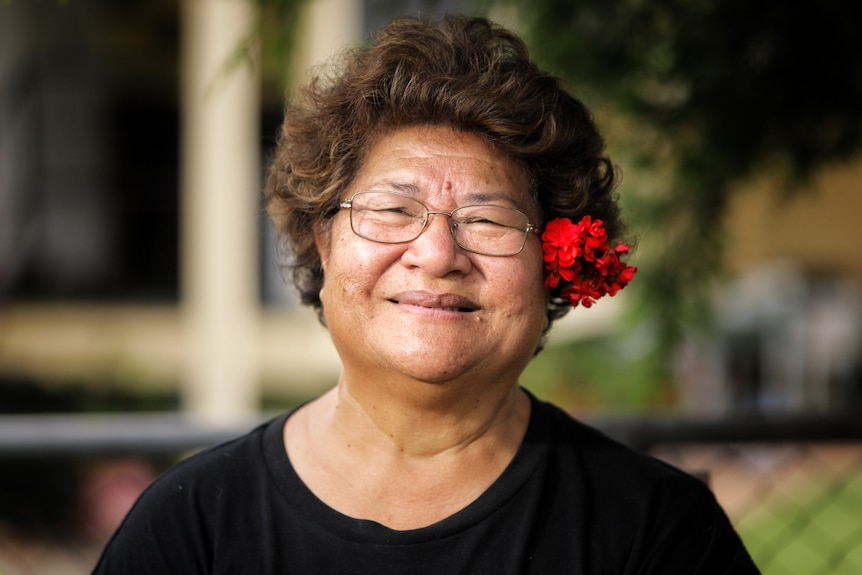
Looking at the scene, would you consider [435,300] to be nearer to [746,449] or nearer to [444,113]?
[444,113]

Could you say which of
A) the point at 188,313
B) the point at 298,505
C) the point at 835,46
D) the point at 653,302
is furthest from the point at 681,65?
the point at 188,313

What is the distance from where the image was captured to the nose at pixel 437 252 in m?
1.84

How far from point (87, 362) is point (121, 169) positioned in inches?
74.9

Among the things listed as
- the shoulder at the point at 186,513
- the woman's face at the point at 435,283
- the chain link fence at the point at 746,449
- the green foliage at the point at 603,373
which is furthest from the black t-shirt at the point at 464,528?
the green foliage at the point at 603,373

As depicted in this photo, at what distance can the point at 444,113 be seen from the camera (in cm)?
192

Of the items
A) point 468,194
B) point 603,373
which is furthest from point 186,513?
point 603,373

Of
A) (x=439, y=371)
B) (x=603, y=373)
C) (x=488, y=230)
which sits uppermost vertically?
(x=488, y=230)

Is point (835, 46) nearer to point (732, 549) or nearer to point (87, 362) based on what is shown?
point (732, 549)

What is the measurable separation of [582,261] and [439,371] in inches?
14.6

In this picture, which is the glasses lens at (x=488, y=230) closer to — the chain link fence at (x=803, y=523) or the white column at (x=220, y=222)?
the chain link fence at (x=803, y=523)

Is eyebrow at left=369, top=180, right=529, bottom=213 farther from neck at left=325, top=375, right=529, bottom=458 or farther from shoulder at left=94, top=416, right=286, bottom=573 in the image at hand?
shoulder at left=94, top=416, right=286, bottom=573

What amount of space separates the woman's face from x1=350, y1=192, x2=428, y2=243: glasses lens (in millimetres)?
14

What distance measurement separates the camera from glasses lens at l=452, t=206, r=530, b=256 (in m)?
1.89

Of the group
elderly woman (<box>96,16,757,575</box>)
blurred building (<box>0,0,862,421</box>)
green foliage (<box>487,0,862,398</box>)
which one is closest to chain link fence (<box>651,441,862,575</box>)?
green foliage (<box>487,0,862,398</box>)
